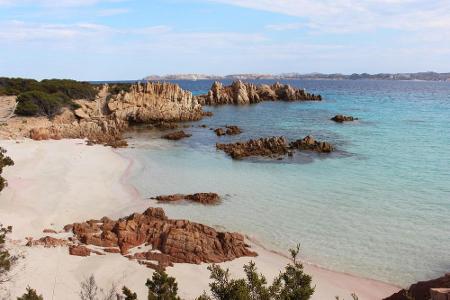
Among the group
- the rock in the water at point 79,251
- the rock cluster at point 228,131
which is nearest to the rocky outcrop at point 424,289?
the rock in the water at point 79,251

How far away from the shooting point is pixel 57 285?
47.8 ft

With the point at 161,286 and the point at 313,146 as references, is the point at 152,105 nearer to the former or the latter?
the point at 313,146

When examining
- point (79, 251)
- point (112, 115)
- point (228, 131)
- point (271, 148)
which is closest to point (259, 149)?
point (271, 148)

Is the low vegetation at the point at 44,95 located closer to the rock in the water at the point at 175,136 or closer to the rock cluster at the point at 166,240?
the rock in the water at the point at 175,136

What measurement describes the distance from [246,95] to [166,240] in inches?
3225

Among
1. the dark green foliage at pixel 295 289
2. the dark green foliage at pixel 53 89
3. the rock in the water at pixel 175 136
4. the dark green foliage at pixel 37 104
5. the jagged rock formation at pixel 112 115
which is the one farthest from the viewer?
the dark green foliage at pixel 53 89

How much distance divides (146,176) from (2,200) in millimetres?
10352

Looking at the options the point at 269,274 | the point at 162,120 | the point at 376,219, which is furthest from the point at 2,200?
the point at 162,120

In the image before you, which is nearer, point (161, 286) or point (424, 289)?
point (161, 286)

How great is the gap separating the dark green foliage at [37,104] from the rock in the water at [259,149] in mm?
22294

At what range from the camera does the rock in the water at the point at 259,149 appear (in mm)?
38000

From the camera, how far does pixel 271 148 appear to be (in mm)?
39438

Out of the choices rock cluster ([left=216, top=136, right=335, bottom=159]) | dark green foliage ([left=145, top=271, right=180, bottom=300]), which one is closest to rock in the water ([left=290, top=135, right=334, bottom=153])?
rock cluster ([left=216, top=136, right=335, bottom=159])

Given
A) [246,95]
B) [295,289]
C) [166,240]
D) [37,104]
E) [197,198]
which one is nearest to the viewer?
[295,289]
